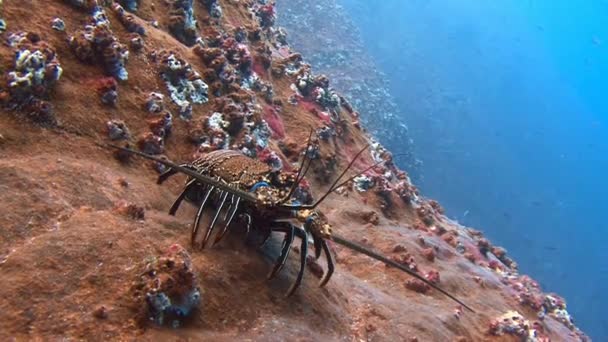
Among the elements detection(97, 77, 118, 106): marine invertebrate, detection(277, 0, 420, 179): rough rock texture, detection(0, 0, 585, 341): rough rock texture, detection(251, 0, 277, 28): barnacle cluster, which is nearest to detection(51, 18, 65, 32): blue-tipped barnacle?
detection(0, 0, 585, 341): rough rock texture

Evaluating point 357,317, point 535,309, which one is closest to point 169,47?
point 357,317

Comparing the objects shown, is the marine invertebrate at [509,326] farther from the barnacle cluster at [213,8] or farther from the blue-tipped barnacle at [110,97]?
the barnacle cluster at [213,8]

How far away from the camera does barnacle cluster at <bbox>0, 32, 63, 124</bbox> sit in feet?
15.0

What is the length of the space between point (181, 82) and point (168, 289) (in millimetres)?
4389

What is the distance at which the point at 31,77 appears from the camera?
4.66 m

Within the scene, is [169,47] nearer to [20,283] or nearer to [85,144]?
[85,144]

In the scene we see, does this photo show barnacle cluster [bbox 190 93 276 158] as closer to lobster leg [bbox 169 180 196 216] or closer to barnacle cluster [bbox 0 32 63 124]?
lobster leg [bbox 169 180 196 216]

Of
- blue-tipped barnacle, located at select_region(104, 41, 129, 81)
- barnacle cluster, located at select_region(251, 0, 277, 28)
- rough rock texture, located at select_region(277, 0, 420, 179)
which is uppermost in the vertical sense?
rough rock texture, located at select_region(277, 0, 420, 179)

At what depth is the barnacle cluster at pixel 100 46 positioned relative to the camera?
557 cm

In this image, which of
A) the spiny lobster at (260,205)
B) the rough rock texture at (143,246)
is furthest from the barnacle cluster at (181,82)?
the spiny lobster at (260,205)

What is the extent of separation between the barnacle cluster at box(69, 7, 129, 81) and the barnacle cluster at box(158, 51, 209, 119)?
31.1 inches

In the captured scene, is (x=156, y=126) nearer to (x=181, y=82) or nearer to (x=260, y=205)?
(x=181, y=82)

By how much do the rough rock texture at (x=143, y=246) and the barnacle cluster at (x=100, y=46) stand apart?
0.39ft

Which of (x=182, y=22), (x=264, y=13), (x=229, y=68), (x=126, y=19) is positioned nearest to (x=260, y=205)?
(x=126, y=19)
